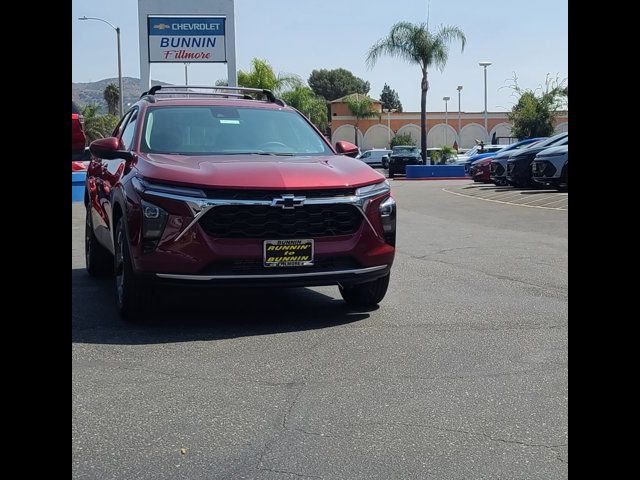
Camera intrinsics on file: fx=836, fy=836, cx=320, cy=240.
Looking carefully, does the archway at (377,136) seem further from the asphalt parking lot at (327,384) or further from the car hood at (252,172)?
the car hood at (252,172)

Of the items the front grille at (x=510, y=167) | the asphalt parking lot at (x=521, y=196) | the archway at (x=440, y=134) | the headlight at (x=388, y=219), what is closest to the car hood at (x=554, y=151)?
the asphalt parking lot at (x=521, y=196)

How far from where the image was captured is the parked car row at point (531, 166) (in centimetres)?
1981

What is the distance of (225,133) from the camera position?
23.1 feet

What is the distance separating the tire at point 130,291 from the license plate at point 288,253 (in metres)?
0.88

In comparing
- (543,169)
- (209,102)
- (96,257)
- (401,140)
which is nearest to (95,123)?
(401,140)

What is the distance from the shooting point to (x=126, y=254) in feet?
19.9

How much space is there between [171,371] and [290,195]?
1.63 meters

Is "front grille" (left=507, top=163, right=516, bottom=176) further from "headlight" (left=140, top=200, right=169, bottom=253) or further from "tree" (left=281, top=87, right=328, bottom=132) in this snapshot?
"tree" (left=281, top=87, right=328, bottom=132)

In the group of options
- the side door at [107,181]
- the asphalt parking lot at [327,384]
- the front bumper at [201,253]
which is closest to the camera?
the asphalt parking lot at [327,384]

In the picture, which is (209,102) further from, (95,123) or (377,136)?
(377,136)
